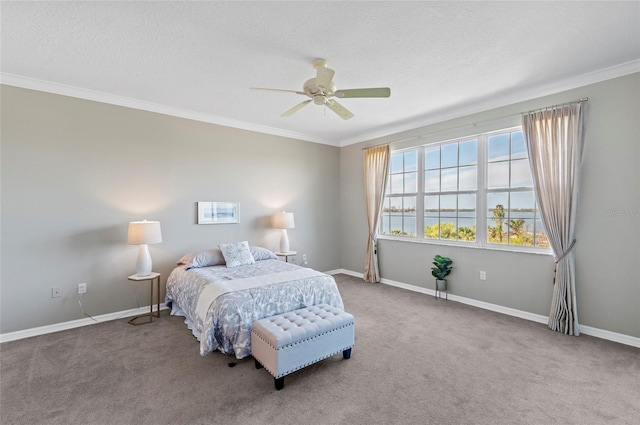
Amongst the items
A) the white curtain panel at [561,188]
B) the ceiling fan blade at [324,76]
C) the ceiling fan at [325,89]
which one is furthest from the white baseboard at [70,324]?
the white curtain panel at [561,188]

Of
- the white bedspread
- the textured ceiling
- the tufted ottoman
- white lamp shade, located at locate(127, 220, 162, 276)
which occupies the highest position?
the textured ceiling

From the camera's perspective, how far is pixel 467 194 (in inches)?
169

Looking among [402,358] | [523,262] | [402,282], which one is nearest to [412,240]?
[402,282]

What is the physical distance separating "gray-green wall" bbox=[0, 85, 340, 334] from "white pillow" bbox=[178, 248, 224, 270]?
39cm

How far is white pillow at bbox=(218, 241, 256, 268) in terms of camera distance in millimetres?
3852

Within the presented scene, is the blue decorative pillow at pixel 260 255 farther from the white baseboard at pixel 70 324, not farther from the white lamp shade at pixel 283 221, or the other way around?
the white baseboard at pixel 70 324

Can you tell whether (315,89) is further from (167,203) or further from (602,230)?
(602,230)

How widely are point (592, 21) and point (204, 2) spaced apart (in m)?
2.90

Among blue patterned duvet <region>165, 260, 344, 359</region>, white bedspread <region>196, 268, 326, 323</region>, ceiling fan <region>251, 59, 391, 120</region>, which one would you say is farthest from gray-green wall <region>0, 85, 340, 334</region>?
ceiling fan <region>251, 59, 391, 120</region>

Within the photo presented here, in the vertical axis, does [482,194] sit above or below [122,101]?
below

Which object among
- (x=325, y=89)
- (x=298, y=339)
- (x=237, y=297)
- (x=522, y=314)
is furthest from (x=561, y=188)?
(x=237, y=297)

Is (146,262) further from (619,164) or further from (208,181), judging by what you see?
(619,164)

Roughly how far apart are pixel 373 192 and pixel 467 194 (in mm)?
1643

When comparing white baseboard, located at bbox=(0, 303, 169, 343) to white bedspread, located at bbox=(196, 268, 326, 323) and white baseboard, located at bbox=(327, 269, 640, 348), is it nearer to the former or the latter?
white bedspread, located at bbox=(196, 268, 326, 323)
